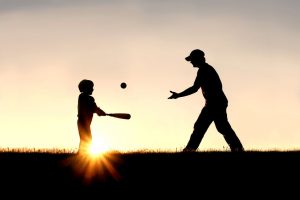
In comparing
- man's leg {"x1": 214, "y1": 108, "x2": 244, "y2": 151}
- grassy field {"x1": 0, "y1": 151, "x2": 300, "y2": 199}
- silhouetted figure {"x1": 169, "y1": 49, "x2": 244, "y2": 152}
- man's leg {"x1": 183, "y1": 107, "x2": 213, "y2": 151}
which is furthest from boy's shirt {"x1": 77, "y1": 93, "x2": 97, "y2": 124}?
man's leg {"x1": 214, "y1": 108, "x2": 244, "y2": 151}

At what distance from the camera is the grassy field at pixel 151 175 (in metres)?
9.88

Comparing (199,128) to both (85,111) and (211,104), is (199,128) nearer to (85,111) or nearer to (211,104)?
(211,104)

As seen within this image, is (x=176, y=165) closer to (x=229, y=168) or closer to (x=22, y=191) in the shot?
(x=229, y=168)

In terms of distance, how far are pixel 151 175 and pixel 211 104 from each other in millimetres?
5609

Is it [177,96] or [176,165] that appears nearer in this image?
[176,165]

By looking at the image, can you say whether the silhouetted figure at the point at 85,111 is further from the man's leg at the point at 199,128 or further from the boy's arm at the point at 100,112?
the man's leg at the point at 199,128

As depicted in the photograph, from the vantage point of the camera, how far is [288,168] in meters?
11.7

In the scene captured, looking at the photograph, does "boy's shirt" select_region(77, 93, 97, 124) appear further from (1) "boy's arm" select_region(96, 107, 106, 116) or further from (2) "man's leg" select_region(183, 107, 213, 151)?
(2) "man's leg" select_region(183, 107, 213, 151)

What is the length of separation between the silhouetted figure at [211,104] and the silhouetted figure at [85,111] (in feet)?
7.50

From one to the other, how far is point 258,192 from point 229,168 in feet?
6.22

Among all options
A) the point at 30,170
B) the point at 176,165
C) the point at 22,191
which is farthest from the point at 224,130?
the point at 22,191

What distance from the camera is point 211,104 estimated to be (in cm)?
1631

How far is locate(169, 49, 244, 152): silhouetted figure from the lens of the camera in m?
16.3

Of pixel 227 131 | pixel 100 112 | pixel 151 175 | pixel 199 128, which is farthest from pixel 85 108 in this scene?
pixel 151 175
